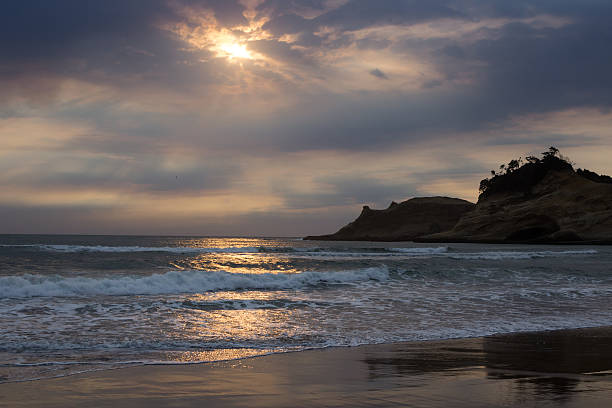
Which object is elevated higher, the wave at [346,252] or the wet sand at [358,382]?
the wave at [346,252]

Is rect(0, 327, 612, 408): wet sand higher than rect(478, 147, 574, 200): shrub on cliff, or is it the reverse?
rect(478, 147, 574, 200): shrub on cliff

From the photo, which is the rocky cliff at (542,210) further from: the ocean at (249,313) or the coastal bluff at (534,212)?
the ocean at (249,313)

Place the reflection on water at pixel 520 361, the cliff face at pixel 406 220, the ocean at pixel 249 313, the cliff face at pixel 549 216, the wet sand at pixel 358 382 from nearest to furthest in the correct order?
the wet sand at pixel 358 382
the reflection on water at pixel 520 361
the ocean at pixel 249 313
the cliff face at pixel 549 216
the cliff face at pixel 406 220

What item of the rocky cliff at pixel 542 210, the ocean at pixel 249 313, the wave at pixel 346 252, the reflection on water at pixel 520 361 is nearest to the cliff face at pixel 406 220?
the rocky cliff at pixel 542 210

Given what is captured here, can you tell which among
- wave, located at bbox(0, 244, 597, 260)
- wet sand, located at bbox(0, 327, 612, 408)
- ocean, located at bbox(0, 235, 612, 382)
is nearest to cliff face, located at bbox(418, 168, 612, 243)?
wave, located at bbox(0, 244, 597, 260)

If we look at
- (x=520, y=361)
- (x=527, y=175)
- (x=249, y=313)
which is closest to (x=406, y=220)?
(x=527, y=175)

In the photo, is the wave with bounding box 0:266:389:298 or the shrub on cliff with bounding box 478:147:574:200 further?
the shrub on cliff with bounding box 478:147:574:200

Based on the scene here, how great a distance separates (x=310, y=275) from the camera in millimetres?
21203

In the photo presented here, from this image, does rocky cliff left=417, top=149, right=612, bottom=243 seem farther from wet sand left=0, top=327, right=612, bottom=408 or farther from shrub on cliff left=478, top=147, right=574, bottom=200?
wet sand left=0, top=327, right=612, bottom=408

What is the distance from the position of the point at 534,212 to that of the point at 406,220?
52891 millimetres

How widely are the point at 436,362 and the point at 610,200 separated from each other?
303 feet

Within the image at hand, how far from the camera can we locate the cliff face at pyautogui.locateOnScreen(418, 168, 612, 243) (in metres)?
82.8

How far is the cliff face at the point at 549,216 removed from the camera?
8279 centimetres

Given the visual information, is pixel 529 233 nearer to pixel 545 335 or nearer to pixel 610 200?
pixel 610 200
